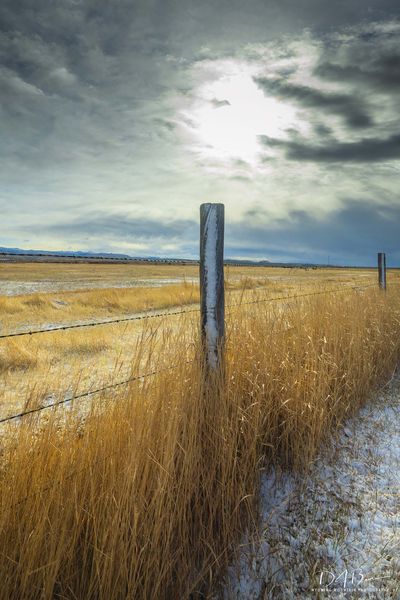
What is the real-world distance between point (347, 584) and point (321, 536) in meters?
0.34

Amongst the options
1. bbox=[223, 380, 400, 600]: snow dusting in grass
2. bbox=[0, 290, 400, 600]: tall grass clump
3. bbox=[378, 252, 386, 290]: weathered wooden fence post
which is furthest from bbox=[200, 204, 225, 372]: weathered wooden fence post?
bbox=[378, 252, 386, 290]: weathered wooden fence post

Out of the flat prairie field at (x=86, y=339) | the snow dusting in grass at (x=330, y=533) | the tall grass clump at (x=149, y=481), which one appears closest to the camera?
the tall grass clump at (x=149, y=481)

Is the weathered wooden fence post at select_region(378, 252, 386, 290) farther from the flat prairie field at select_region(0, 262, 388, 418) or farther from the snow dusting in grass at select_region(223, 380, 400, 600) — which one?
the snow dusting in grass at select_region(223, 380, 400, 600)

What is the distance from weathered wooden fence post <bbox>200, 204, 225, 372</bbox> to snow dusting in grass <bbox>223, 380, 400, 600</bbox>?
1045mm

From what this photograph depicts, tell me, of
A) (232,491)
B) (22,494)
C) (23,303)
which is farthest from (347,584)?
(23,303)

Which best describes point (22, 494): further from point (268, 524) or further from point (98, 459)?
point (268, 524)

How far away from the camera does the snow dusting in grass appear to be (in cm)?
223

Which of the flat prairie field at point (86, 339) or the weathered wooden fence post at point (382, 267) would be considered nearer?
the flat prairie field at point (86, 339)

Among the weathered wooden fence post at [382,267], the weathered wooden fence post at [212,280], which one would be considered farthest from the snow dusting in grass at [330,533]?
the weathered wooden fence post at [382,267]

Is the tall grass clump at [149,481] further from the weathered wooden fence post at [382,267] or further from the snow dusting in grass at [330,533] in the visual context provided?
the weathered wooden fence post at [382,267]

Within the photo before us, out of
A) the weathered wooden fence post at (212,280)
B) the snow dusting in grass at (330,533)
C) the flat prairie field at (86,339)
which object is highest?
the weathered wooden fence post at (212,280)

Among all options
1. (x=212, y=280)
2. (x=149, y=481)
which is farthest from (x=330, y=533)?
(x=212, y=280)

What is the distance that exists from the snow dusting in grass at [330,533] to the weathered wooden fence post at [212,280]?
1045 mm

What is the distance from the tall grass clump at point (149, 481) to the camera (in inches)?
73.5
